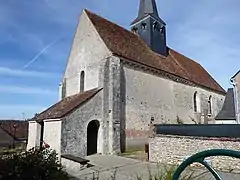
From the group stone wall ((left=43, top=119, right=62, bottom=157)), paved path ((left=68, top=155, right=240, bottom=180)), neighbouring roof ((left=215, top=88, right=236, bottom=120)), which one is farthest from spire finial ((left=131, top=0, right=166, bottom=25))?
paved path ((left=68, top=155, right=240, bottom=180))

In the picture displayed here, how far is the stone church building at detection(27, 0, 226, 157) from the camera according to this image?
14398 mm

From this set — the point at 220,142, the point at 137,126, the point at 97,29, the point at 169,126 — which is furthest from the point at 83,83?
the point at 220,142

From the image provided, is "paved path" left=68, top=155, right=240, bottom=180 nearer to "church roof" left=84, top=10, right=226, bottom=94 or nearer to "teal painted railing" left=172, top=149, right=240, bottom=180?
"teal painted railing" left=172, top=149, right=240, bottom=180

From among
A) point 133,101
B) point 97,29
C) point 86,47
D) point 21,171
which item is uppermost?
point 97,29

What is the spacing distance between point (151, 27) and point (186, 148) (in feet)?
48.0

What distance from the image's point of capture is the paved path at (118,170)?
8969 millimetres

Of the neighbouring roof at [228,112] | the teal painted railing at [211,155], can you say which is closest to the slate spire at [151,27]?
the neighbouring roof at [228,112]

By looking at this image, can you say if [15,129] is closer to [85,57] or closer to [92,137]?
[85,57]

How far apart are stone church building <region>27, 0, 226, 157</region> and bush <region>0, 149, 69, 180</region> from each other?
5.82 metres

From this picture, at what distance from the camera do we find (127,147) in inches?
647

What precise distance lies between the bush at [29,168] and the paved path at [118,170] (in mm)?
1894

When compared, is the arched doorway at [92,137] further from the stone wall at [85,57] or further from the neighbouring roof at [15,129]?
the neighbouring roof at [15,129]

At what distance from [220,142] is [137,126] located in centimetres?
766

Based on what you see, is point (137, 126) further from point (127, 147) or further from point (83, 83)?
point (83, 83)
